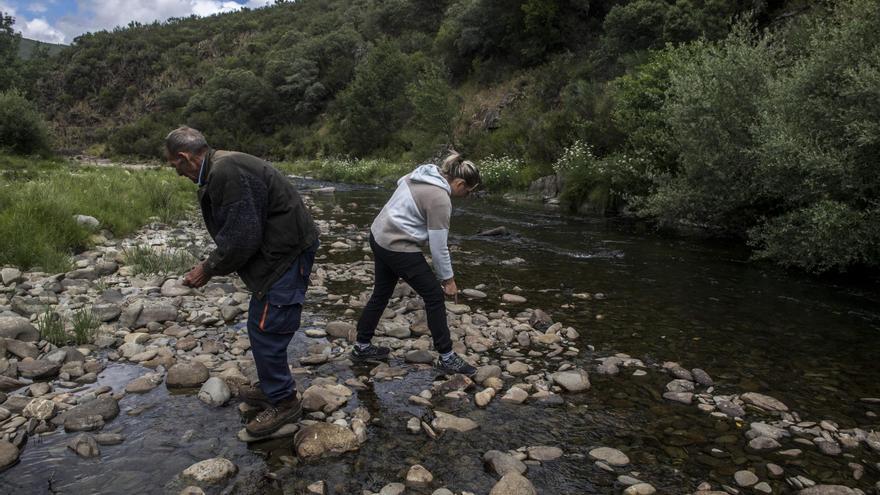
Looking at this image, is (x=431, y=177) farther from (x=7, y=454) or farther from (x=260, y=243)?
(x=7, y=454)

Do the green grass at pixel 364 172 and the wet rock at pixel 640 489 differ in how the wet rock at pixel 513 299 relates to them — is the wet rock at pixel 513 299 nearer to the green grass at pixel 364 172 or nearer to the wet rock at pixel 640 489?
the wet rock at pixel 640 489

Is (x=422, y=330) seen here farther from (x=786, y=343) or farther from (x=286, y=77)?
(x=286, y=77)

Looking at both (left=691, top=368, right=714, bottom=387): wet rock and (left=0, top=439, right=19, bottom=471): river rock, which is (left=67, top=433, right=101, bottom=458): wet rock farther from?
(left=691, top=368, right=714, bottom=387): wet rock

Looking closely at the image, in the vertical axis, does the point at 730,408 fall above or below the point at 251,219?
below

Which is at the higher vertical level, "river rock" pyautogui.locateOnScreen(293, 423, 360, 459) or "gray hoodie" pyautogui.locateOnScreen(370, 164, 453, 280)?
"gray hoodie" pyautogui.locateOnScreen(370, 164, 453, 280)

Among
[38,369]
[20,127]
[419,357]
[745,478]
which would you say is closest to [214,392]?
[38,369]

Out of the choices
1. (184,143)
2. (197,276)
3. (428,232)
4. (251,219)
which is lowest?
(197,276)

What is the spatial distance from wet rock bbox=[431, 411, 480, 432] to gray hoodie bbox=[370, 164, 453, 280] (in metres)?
1.47

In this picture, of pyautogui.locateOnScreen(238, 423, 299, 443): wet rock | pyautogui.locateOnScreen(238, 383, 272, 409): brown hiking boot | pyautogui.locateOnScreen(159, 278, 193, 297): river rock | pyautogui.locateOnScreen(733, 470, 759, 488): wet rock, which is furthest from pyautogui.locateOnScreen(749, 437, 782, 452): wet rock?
pyautogui.locateOnScreen(159, 278, 193, 297): river rock

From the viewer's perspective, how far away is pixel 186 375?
5.41m

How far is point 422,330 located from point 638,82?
65.7ft

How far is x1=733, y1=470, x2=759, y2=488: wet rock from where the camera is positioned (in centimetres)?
401

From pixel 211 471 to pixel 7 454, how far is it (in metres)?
1.58

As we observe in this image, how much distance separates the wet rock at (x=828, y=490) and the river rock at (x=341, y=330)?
501 cm
